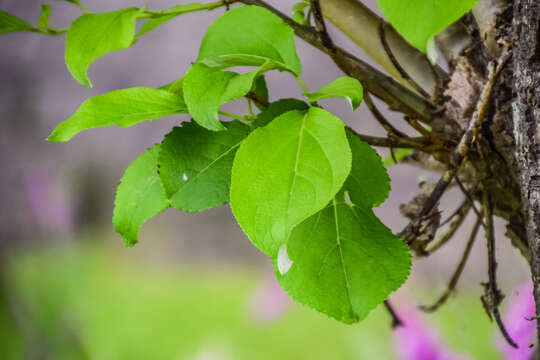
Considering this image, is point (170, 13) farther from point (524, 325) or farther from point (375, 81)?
point (524, 325)

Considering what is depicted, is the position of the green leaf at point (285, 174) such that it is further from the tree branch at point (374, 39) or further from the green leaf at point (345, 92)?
the tree branch at point (374, 39)

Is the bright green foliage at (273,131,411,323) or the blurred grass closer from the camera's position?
the bright green foliage at (273,131,411,323)

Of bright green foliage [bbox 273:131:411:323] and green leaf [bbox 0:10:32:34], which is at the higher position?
bright green foliage [bbox 273:131:411:323]

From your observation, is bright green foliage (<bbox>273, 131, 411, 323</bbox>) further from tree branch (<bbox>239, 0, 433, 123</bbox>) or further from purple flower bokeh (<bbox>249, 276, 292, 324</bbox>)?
purple flower bokeh (<bbox>249, 276, 292, 324</bbox>)

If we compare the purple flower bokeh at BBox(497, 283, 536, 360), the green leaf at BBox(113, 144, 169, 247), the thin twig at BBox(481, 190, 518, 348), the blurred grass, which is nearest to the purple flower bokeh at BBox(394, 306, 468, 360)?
the blurred grass

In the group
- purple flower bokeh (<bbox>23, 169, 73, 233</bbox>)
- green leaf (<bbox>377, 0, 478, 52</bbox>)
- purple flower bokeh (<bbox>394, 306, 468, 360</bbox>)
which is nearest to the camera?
green leaf (<bbox>377, 0, 478, 52</bbox>)

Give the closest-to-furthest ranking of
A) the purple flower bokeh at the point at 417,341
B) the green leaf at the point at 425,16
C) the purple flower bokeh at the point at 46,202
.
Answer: the green leaf at the point at 425,16
the purple flower bokeh at the point at 417,341
the purple flower bokeh at the point at 46,202

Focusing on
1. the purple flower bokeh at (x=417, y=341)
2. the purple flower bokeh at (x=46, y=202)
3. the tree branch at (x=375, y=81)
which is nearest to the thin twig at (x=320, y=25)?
the tree branch at (x=375, y=81)

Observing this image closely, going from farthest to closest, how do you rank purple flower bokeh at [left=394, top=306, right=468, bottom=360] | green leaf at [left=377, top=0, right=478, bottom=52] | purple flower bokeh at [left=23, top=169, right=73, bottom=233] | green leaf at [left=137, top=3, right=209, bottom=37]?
purple flower bokeh at [left=23, top=169, right=73, bottom=233], purple flower bokeh at [left=394, top=306, right=468, bottom=360], green leaf at [left=137, top=3, right=209, bottom=37], green leaf at [left=377, top=0, right=478, bottom=52]
